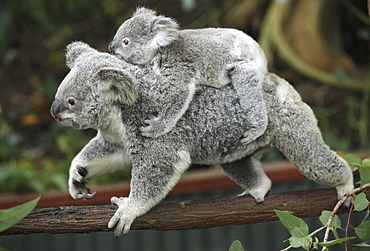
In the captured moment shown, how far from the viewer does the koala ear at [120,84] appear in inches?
86.0

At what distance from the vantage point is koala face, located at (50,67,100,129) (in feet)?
7.18

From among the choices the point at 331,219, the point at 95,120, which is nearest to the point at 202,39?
the point at 95,120

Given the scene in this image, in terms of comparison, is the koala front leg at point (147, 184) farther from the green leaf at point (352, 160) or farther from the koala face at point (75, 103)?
the green leaf at point (352, 160)

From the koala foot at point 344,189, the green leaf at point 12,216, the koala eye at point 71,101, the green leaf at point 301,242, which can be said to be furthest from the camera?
the koala foot at point 344,189

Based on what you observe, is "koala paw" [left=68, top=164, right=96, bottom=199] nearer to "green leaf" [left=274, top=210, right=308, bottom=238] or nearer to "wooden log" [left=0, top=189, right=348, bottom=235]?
"wooden log" [left=0, top=189, right=348, bottom=235]

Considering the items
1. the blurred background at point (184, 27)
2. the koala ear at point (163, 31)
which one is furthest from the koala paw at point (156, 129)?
the blurred background at point (184, 27)

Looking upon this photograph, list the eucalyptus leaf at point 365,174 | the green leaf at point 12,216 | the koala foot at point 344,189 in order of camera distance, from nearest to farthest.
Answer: the green leaf at point 12,216 → the eucalyptus leaf at point 365,174 → the koala foot at point 344,189

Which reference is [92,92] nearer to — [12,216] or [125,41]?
[125,41]

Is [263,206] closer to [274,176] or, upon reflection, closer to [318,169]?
[318,169]

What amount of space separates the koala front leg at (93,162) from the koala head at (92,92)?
259mm

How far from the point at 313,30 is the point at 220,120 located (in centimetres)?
360

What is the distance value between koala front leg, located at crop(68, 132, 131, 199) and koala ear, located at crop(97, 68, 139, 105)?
1.13 ft

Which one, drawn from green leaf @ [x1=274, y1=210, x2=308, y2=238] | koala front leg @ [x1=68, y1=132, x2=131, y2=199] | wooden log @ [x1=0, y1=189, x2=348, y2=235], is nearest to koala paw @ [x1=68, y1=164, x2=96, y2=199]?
→ koala front leg @ [x1=68, y1=132, x2=131, y2=199]

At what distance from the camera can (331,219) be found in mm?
2129
